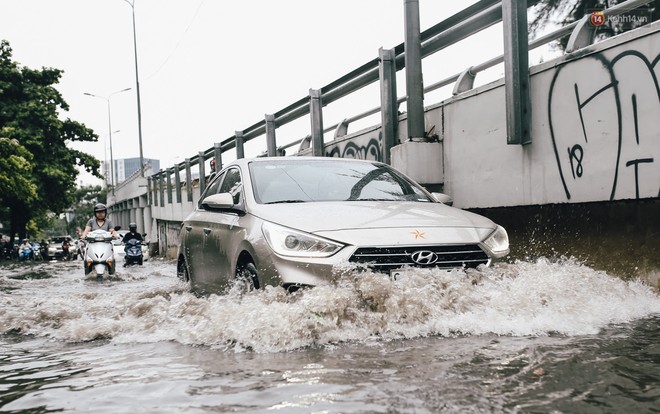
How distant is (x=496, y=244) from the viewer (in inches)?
210

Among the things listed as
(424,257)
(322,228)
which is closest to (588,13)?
(424,257)

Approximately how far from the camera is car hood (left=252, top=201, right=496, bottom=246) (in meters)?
4.91

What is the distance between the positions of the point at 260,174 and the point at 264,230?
129 cm

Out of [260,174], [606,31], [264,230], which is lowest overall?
[264,230]

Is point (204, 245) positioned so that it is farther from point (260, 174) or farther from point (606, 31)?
point (606, 31)

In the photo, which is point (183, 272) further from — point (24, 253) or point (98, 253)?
point (24, 253)

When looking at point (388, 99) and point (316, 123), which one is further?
point (316, 123)

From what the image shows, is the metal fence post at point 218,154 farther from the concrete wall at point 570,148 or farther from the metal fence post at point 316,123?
the concrete wall at point 570,148

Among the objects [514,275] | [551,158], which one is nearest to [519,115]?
[551,158]

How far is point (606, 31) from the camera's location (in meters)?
6.93

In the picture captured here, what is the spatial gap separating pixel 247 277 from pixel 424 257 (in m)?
1.32

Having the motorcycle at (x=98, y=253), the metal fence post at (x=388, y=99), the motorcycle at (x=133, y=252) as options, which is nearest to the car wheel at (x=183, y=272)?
the metal fence post at (x=388, y=99)

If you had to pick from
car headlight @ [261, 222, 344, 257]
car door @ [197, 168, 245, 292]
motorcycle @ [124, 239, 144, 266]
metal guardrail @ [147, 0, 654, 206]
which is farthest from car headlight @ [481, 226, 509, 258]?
motorcycle @ [124, 239, 144, 266]

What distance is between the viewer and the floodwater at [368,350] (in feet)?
10.5
